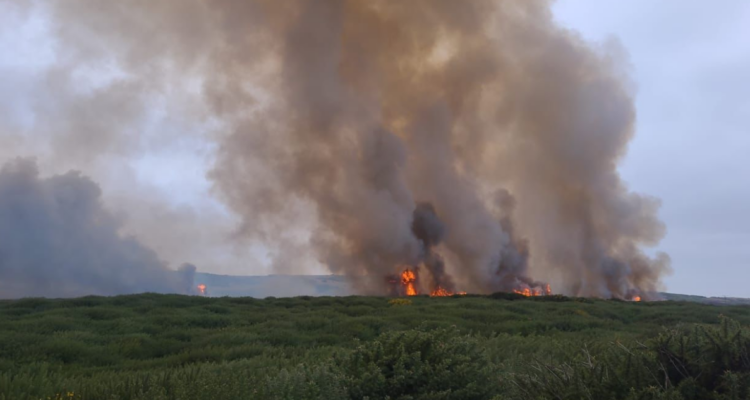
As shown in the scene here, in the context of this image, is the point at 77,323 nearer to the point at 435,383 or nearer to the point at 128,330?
the point at 128,330

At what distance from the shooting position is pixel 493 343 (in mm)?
8953

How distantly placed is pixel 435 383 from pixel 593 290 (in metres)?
77.3

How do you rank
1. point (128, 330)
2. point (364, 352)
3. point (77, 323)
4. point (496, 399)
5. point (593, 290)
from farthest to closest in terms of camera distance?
point (593, 290) → point (77, 323) → point (128, 330) → point (364, 352) → point (496, 399)

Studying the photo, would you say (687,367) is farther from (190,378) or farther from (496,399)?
(190,378)

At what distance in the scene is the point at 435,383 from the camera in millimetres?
4996

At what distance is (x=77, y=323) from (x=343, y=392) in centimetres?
1291

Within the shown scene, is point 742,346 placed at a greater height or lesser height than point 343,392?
greater

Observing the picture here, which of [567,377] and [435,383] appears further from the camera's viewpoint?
[435,383]

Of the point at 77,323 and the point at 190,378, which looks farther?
the point at 77,323

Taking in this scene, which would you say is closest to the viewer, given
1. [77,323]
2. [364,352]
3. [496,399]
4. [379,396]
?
[496,399]

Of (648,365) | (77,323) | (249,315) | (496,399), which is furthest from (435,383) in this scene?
(249,315)

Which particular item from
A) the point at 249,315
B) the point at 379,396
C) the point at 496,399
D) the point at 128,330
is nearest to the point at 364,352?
the point at 379,396

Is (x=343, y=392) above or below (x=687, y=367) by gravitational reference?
below

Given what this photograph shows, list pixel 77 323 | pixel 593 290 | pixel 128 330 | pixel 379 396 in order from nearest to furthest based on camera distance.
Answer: pixel 379 396 → pixel 128 330 → pixel 77 323 → pixel 593 290
